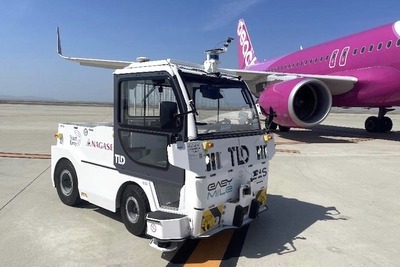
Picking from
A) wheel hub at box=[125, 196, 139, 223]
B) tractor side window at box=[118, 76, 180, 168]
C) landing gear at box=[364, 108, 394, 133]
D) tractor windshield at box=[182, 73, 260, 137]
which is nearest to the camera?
tractor side window at box=[118, 76, 180, 168]

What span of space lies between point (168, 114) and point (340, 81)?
40.7 feet

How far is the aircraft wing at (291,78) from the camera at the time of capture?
14391mm

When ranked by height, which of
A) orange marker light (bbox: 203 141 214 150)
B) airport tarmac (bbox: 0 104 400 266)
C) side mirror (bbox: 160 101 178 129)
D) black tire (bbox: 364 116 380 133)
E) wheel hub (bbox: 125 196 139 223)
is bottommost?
airport tarmac (bbox: 0 104 400 266)

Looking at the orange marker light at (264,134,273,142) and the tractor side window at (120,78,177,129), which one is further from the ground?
the tractor side window at (120,78,177,129)

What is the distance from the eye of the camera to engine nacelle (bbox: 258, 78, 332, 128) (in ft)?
42.8

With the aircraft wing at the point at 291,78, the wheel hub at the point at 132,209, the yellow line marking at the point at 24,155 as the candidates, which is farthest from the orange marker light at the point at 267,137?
the aircraft wing at the point at 291,78

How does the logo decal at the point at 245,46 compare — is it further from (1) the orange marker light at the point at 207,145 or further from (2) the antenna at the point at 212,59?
(1) the orange marker light at the point at 207,145

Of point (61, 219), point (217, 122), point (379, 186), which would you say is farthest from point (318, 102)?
point (61, 219)

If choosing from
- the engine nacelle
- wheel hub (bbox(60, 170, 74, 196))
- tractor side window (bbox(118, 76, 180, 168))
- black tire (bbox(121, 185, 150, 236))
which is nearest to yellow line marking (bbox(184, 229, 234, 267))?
black tire (bbox(121, 185, 150, 236))

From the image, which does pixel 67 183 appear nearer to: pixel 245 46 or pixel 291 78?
pixel 291 78

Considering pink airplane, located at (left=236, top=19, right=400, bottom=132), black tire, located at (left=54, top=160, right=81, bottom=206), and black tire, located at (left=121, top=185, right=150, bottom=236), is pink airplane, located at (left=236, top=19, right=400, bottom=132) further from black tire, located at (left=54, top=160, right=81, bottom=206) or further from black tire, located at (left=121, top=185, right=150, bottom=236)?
black tire, located at (left=121, top=185, right=150, bottom=236)

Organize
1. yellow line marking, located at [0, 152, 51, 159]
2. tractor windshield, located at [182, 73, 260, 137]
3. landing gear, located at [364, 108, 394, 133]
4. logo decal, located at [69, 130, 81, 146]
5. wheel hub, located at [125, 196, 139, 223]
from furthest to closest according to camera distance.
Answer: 1. landing gear, located at [364, 108, 394, 133]
2. yellow line marking, located at [0, 152, 51, 159]
3. logo decal, located at [69, 130, 81, 146]
4. wheel hub, located at [125, 196, 139, 223]
5. tractor windshield, located at [182, 73, 260, 137]

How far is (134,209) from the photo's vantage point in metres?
4.49

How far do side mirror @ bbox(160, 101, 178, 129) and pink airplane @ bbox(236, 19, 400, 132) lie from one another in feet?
27.1
